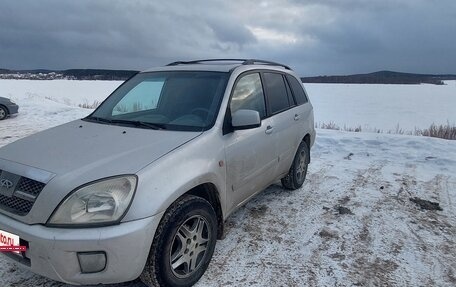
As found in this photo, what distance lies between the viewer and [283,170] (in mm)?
4590

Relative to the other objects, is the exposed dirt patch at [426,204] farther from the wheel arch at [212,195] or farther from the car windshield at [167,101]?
the car windshield at [167,101]

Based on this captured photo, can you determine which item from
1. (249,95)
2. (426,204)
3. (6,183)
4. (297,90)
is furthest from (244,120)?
(426,204)

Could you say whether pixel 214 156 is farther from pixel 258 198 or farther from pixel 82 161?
pixel 258 198

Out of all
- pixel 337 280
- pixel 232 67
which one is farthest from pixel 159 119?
pixel 337 280

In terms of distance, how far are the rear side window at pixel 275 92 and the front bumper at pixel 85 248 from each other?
2360 millimetres

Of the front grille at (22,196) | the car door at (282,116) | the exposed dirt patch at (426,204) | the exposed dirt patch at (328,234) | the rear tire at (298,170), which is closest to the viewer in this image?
the front grille at (22,196)

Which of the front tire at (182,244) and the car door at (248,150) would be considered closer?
the front tire at (182,244)

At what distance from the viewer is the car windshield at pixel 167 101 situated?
130 inches

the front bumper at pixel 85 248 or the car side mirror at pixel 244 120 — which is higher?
the car side mirror at pixel 244 120

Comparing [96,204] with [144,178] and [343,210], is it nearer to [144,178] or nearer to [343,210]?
[144,178]

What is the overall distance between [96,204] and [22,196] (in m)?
0.57

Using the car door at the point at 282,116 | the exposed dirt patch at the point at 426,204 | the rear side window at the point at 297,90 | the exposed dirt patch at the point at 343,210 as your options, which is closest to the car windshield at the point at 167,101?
the car door at the point at 282,116

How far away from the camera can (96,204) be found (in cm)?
232

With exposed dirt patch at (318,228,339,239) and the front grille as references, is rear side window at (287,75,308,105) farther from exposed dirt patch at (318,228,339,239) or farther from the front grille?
the front grille
